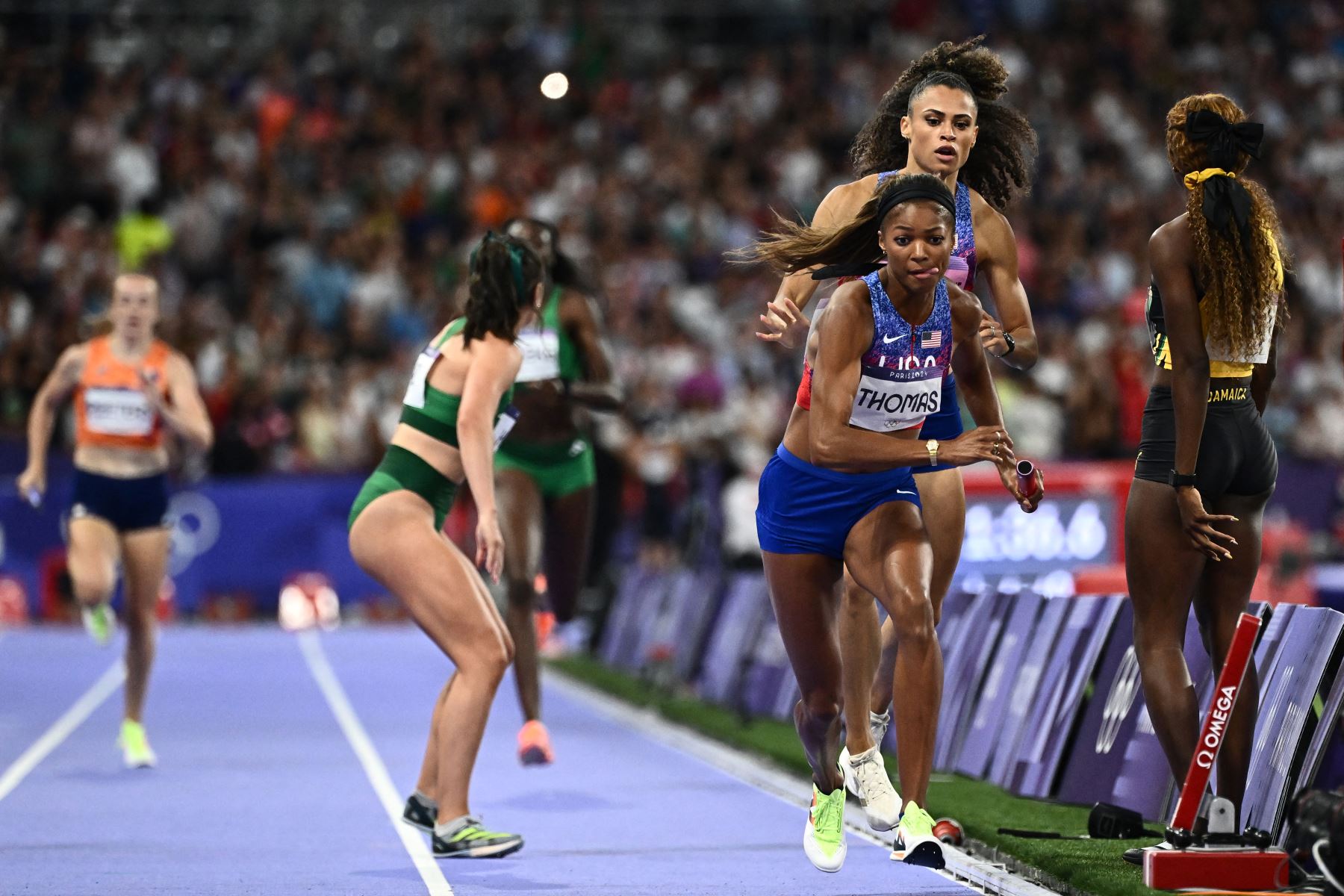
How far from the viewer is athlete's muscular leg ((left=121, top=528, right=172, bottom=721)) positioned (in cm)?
944

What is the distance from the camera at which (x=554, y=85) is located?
2266cm

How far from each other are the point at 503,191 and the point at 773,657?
11.4 m

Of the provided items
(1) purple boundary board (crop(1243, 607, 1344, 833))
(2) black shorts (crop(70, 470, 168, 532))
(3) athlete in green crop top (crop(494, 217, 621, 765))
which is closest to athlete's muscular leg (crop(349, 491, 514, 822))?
(3) athlete in green crop top (crop(494, 217, 621, 765))

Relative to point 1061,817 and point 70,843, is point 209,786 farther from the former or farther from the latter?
point 1061,817

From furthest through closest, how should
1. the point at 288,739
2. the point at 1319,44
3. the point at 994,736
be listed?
the point at 1319,44 → the point at 288,739 → the point at 994,736

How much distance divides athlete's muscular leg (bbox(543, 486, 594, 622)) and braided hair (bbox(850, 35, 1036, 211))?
2925 mm

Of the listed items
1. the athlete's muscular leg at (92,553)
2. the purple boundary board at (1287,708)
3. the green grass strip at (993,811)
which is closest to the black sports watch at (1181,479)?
the purple boundary board at (1287,708)

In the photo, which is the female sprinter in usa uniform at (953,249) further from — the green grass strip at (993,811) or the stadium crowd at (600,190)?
the stadium crowd at (600,190)

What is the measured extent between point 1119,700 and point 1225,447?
2005mm

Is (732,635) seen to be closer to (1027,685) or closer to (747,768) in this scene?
(747,768)

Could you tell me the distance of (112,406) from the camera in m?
9.66

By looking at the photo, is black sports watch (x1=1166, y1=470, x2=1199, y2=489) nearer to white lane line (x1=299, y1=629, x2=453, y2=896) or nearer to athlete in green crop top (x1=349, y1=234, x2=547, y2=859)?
athlete in green crop top (x1=349, y1=234, x2=547, y2=859)

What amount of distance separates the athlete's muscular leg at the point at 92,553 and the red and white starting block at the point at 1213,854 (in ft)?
19.4

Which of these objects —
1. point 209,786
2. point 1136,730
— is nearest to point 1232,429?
point 1136,730
